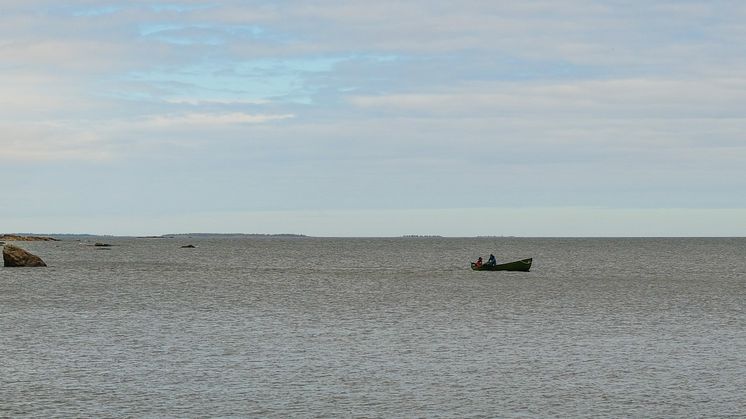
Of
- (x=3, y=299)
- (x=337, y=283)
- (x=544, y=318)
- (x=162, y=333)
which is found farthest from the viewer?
(x=337, y=283)

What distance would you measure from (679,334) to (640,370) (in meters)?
12.6

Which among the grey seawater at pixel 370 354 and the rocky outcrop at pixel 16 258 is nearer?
the grey seawater at pixel 370 354

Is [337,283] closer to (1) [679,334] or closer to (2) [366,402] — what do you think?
(1) [679,334]

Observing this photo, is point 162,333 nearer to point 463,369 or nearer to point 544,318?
point 463,369

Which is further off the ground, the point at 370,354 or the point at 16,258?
the point at 16,258

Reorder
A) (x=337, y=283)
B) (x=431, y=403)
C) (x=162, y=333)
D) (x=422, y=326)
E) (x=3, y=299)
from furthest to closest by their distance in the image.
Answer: (x=337, y=283)
(x=3, y=299)
(x=422, y=326)
(x=162, y=333)
(x=431, y=403)

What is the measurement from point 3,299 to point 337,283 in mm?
34171

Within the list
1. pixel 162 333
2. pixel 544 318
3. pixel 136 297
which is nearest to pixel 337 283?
pixel 136 297

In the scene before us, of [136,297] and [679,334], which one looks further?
[136,297]

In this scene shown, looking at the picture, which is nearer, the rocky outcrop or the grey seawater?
the grey seawater

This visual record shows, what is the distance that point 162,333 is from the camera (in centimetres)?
4453

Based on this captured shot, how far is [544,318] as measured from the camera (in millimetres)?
52656

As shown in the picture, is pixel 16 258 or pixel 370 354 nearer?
pixel 370 354

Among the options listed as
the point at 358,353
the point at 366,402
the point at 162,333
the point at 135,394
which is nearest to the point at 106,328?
the point at 162,333
